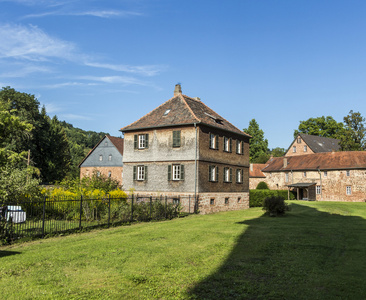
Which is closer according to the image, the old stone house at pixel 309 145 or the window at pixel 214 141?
the window at pixel 214 141

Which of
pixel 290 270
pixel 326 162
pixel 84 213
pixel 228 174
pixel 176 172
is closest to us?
pixel 290 270

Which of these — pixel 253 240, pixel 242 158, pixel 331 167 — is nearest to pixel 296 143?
pixel 331 167

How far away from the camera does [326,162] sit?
169ft

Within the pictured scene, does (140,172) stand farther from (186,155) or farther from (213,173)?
(213,173)

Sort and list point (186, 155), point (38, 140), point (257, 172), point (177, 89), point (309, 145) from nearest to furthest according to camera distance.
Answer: point (186, 155), point (177, 89), point (38, 140), point (257, 172), point (309, 145)

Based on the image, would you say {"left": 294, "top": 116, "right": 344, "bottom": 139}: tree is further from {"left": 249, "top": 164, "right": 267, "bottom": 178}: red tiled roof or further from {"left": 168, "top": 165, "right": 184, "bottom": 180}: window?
{"left": 168, "top": 165, "right": 184, "bottom": 180}: window

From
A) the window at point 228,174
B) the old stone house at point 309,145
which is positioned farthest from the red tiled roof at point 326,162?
the window at point 228,174

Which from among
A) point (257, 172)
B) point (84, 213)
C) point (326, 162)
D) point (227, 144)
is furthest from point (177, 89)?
point (257, 172)

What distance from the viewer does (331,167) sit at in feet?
163

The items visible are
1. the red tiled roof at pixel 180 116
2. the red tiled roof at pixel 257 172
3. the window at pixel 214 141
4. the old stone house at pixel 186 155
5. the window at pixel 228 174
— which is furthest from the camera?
the red tiled roof at pixel 257 172

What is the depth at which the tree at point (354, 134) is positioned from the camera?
211 feet

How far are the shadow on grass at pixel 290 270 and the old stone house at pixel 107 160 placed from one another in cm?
4124

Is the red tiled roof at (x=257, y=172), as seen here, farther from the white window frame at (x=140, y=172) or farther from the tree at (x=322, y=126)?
the white window frame at (x=140, y=172)

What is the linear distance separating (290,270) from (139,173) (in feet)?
73.3
